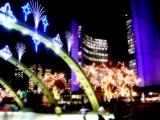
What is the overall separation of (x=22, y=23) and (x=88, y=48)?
2864 inches

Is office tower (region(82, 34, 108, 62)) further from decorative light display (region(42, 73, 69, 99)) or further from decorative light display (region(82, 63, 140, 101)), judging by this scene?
decorative light display (region(82, 63, 140, 101))

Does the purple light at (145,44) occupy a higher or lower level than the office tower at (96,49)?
lower

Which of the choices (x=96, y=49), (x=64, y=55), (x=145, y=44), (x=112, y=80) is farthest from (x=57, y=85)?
(x=64, y=55)

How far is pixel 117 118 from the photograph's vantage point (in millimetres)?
8414

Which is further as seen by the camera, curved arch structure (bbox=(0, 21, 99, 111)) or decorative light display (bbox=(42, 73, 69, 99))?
decorative light display (bbox=(42, 73, 69, 99))

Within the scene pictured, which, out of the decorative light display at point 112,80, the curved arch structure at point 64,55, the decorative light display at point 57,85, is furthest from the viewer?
the decorative light display at point 57,85

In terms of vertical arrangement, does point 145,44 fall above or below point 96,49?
below

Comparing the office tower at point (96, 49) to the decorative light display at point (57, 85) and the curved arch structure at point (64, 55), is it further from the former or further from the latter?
the curved arch structure at point (64, 55)

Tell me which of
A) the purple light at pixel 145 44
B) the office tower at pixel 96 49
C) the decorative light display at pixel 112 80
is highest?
the office tower at pixel 96 49

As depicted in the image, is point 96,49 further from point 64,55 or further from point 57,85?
point 64,55

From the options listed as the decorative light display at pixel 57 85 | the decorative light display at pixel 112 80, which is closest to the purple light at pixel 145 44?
the decorative light display at pixel 112 80

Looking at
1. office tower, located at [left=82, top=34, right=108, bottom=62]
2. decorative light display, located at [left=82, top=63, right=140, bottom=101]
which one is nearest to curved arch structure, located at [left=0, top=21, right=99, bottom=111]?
decorative light display, located at [left=82, top=63, right=140, bottom=101]

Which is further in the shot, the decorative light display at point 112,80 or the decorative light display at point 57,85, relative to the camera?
the decorative light display at point 57,85

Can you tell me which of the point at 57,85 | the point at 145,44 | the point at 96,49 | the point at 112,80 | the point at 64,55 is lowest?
the point at 112,80
